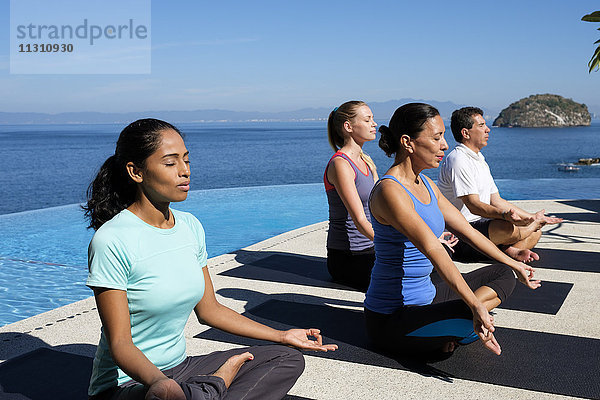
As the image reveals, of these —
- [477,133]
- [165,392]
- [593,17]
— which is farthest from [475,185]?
[165,392]

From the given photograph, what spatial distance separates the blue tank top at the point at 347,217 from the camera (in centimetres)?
398

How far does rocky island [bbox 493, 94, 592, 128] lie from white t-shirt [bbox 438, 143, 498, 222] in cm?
11735

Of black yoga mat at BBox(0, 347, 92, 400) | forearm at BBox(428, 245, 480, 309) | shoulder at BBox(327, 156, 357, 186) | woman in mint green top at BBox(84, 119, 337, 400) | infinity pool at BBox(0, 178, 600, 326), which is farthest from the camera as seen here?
infinity pool at BBox(0, 178, 600, 326)

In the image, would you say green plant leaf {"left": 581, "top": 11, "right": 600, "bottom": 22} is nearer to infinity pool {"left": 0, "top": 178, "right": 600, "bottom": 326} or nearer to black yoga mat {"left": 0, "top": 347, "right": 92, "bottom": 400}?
infinity pool {"left": 0, "top": 178, "right": 600, "bottom": 326}

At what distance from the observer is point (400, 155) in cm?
284

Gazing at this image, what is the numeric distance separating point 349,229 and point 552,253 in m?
2.22

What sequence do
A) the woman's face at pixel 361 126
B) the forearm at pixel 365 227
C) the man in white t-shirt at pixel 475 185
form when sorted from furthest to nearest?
the man in white t-shirt at pixel 475 185
the woman's face at pixel 361 126
the forearm at pixel 365 227

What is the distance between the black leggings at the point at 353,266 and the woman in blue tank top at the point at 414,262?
1.11 metres

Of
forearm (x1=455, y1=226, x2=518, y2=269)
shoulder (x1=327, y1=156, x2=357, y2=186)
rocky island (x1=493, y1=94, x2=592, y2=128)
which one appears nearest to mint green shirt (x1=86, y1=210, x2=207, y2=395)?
forearm (x1=455, y1=226, x2=518, y2=269)

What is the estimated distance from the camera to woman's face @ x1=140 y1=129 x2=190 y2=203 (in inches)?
73.0

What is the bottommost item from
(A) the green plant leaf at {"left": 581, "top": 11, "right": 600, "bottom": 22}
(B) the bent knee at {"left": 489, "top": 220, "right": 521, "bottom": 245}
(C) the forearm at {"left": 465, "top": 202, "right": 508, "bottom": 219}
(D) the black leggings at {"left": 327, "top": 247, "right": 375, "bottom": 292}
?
(D) the black leggings at {"left": 327, "top": 247, "right": 375, "bottom": 292}

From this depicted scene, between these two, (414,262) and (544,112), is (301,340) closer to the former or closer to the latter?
(414,262)

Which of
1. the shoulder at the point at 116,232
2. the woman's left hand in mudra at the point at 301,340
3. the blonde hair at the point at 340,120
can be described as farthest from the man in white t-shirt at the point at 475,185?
the shoulder at the point at 116,232

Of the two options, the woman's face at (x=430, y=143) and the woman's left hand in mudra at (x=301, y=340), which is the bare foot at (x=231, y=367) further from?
the woman's face at (x=430, y=143)
